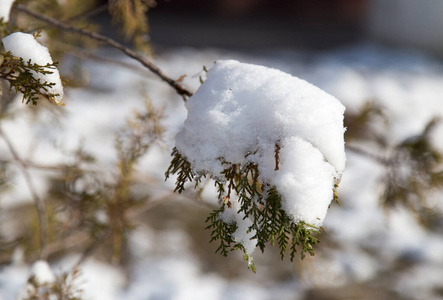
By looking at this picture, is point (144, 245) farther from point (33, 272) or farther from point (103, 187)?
point (33, 272)

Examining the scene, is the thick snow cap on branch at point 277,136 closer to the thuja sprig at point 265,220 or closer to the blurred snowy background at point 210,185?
the thuja sprig at point 265,220

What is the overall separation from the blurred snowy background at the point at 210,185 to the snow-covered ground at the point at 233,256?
0.4 inches

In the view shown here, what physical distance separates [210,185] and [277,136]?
115 inches

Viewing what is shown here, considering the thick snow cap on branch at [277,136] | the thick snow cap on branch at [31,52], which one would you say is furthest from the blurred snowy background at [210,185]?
the thick snow cap on branch at [31,52]

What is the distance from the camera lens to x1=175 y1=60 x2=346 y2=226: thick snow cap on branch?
71 centimetres

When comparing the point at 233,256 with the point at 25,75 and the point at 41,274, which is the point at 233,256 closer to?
the point at 41,274

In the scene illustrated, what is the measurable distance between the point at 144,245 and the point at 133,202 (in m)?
1.55

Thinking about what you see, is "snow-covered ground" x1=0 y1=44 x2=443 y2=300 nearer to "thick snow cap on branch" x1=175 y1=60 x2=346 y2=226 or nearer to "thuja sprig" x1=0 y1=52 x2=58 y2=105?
"thick snow cap on branch" x1=175 y1=60 x2=346 y2=226

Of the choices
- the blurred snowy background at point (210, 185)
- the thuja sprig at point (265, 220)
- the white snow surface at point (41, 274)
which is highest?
the blurred snowy background at point (210, 185)

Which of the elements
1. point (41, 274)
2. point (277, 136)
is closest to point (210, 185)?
point (41, 274)

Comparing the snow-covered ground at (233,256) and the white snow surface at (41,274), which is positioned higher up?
the snow-covered ground at (233,256)

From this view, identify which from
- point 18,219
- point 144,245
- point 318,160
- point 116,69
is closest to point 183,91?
point 318,160

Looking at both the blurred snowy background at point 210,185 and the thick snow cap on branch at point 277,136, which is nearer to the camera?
the thick snow cap on branch at point 277,136

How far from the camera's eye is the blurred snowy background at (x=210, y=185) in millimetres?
1714
